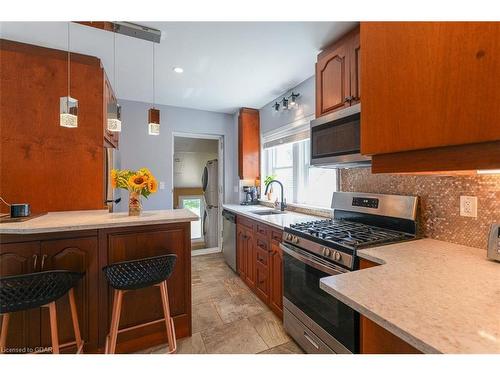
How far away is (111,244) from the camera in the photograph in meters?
1.62

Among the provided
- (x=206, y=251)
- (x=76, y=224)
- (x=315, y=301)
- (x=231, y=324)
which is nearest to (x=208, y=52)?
(x=76, y=224)

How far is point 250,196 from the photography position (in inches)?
146

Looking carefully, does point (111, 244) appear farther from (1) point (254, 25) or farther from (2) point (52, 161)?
(1) point (254, 25)

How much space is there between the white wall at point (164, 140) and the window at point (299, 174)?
762 mm

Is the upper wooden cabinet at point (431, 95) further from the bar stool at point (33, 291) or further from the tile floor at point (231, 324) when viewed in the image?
the bar stool at point (33, 291)

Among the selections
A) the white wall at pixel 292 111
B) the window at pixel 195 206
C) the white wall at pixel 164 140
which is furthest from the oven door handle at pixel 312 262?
the window at pixel 195 206

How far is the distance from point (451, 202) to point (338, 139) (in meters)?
0.77

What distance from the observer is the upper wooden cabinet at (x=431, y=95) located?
61cm

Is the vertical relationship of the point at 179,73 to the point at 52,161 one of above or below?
above

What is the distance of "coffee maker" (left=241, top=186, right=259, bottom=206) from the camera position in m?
3.68
